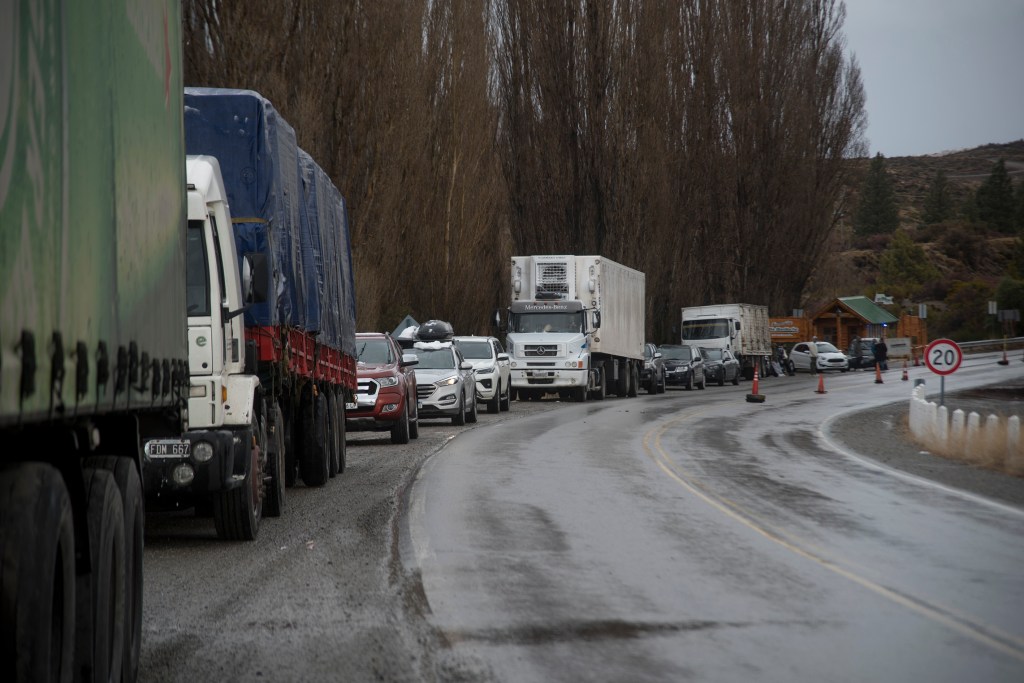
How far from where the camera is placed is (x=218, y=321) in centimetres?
1059

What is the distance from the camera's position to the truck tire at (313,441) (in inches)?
599

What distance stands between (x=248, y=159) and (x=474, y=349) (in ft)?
67.9

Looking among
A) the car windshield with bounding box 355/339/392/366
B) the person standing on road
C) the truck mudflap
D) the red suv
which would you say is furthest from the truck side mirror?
the person standing on road

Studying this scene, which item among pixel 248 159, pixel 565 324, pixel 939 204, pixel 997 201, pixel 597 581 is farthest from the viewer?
pixel 939 204

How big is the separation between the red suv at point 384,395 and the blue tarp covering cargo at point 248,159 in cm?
831

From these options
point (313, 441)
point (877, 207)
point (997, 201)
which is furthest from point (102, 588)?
point (877, 207)

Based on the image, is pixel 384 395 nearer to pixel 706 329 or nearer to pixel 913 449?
pixel 913 449

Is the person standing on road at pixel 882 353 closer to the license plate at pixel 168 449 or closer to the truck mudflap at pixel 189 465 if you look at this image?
the truck mudflap at pixel 189 465

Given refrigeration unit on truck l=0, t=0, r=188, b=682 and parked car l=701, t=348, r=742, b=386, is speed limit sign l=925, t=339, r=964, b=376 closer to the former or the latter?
refrigeration unit on truck l=0, t=0, r=188, b=682

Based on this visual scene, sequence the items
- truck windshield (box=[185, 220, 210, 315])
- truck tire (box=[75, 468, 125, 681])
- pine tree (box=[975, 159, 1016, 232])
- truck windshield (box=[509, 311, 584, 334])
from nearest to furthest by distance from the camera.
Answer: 1. truck tire (box=[75, 468, 125, 681])
2. truck windshield (box=[185, 220, 210, 315])
3. truck windshield (box=[509, 311, 584, 334])
4. pine tree (box=[975, 159, 1016, 232])

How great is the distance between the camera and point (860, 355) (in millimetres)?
76875

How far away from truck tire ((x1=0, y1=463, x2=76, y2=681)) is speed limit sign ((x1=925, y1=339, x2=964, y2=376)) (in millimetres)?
21917

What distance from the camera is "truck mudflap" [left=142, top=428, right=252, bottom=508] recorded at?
10.1 m

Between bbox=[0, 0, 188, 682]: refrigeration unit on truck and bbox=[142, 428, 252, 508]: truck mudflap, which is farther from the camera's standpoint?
bbox=[142, 428, 252, 508]: truck mudflap
